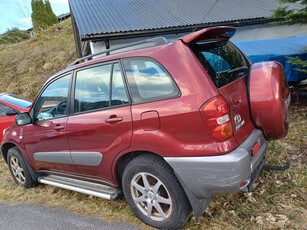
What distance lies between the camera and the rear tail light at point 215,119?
2066 millimetres

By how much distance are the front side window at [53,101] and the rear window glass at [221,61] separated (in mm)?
1729

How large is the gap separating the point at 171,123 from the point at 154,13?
949cm

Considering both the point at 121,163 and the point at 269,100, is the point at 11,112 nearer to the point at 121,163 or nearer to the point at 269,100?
the point at 121,163

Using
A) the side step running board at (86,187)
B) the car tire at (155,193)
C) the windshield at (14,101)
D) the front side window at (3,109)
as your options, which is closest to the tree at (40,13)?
the windshield at (14,101)

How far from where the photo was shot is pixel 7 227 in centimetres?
304

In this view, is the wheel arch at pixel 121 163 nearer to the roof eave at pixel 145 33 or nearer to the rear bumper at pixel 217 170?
the rear bumper at pixel 217 170

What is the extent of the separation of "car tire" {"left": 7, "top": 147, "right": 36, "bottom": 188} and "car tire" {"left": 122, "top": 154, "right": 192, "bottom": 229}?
210cm

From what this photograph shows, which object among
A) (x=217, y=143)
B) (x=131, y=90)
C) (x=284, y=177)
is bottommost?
(x=284, y=177)

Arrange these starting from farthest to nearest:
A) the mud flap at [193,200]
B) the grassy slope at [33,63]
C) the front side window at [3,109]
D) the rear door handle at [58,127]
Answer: the grassy slope at [33,63] < the front side window at [3,109] < the rear door handle at [58,127] < the mud flap at [193,200]

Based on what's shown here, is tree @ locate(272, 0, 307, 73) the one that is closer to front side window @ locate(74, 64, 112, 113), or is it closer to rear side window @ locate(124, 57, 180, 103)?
rear side window @ locate(124, 57, 180, 103)

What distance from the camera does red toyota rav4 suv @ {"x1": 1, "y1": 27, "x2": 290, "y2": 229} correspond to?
2111 millimetres

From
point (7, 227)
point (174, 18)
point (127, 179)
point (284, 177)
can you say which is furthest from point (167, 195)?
point (174, 18)

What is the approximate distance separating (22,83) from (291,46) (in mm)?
12323

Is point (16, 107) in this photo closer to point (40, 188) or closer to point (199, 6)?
point (40, 188)
